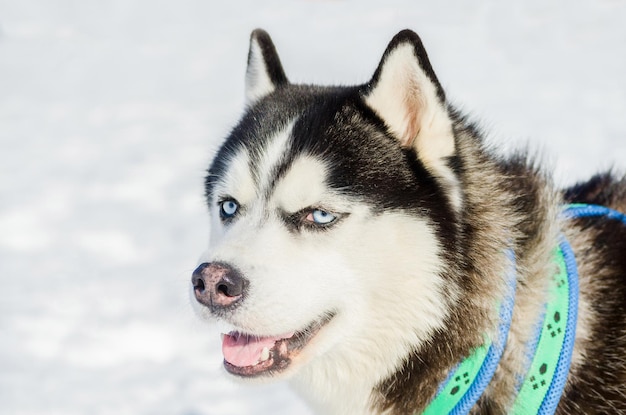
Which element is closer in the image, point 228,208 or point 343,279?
point 343,279

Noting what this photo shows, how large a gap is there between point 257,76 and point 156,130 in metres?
3.50

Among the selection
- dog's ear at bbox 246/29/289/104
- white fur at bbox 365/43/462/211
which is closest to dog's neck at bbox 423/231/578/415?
white fur at bbox 365/43/462/211

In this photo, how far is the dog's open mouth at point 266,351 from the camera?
77.5 inches

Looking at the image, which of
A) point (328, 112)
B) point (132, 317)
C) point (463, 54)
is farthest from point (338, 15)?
point (328, 112)

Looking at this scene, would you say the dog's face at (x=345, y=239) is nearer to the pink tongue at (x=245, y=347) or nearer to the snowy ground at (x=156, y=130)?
the pink tongue at (x=245, y=347)

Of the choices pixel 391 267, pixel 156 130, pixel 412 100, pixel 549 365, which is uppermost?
pixel 156 130

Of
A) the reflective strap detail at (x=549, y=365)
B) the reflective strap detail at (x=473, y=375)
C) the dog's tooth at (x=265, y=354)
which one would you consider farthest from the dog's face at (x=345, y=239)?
the reflective strap detail at (x=549, y=365)

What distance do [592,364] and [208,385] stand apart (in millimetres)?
1833

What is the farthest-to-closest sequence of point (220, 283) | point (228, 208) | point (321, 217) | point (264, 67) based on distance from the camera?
point (264, 67) → point (228, 208) → point (321, 217) → point (220, 283)

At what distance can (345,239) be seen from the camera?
194cm

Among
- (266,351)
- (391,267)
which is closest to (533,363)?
(391,267)

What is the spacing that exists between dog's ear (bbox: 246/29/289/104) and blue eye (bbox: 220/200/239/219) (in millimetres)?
503

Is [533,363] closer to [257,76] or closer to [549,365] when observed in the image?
[549,365]

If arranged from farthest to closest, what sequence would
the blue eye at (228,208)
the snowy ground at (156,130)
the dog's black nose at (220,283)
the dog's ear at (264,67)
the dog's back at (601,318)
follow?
1. the snowy ground at (156,130)
2. the dog's ear at (264,67)
3. the blue eye at (228,208)
4. the dog's back at (601,318)
5. the dog's black nose at (220,283)
